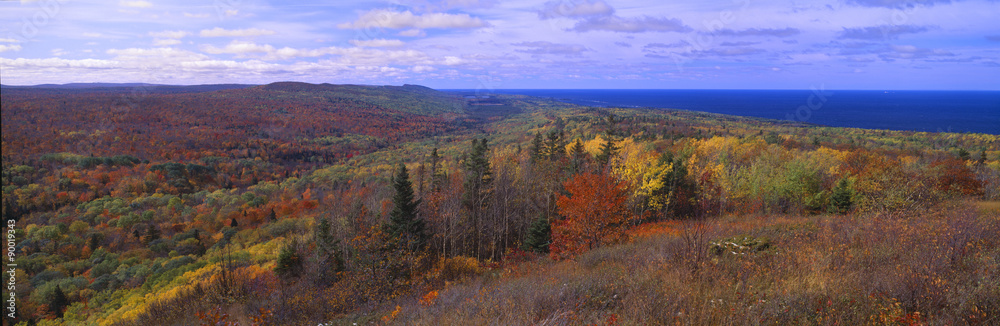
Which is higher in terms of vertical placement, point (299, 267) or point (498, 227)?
point (498, 227)

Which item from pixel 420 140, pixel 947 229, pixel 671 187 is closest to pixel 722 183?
pixel 671 187

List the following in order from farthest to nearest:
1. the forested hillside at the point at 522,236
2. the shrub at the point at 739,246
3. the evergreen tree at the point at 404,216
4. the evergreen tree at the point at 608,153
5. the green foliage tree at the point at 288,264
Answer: the evergreen tree at the point at 608,153 → the green foliage tree at the point at 288,264 → the evergreen tree at the point at 404,216 → the shrub at the point at 739,246 → the forested hillside at the point at 522,236

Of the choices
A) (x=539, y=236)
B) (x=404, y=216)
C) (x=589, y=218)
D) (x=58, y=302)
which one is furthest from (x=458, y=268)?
(x=58, y=302)

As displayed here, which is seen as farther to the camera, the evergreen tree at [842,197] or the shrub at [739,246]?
the evergreen tree at [842,197]

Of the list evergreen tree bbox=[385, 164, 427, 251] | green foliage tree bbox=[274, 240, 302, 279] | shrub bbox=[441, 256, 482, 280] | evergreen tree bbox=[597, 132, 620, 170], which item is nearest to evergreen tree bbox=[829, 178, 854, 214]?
evergreen tree bbox=[597, 132, 620, 170]

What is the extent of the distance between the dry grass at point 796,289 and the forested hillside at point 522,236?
0.05m

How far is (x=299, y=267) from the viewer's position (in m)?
32.6

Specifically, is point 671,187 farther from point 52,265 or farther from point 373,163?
point 373,163

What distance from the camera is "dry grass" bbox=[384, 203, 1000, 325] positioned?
5777 millimetres

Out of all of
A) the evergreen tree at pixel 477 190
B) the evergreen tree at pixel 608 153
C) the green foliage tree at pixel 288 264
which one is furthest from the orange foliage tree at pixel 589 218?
the green foliage tree at pixel 288 264

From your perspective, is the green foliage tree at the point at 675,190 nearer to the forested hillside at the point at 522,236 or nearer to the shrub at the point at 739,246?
the forested hillside at the point at 522,236

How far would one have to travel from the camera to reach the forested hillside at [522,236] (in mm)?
7090

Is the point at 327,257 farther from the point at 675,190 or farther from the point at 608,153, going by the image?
the point at 675,190

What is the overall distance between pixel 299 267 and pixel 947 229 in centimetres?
3735
